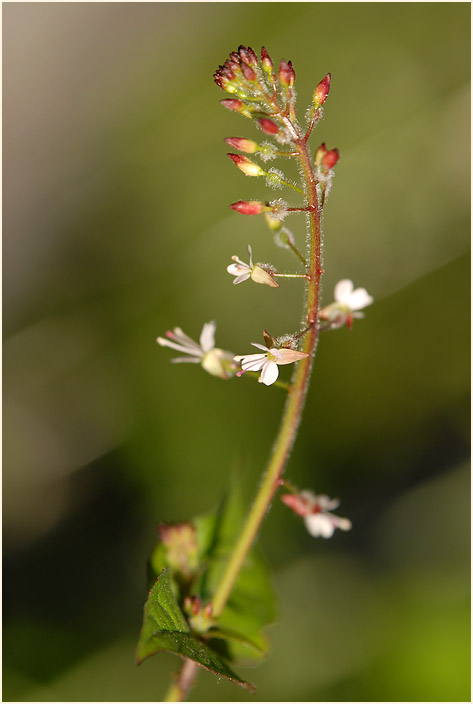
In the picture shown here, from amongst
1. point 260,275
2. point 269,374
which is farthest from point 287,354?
point 260,275

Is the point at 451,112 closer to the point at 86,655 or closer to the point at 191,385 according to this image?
the point at 191,385

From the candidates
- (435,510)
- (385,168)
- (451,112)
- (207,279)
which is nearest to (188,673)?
(435,510)

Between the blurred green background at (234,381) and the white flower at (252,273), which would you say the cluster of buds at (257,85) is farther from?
the blurred green background at (234,381)

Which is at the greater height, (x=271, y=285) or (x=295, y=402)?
(x=271, y=285)

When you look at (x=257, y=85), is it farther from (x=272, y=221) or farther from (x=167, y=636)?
(x=167, y=636)

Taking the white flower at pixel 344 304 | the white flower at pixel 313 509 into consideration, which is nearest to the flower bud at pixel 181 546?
the white flower at pixel 313 509
